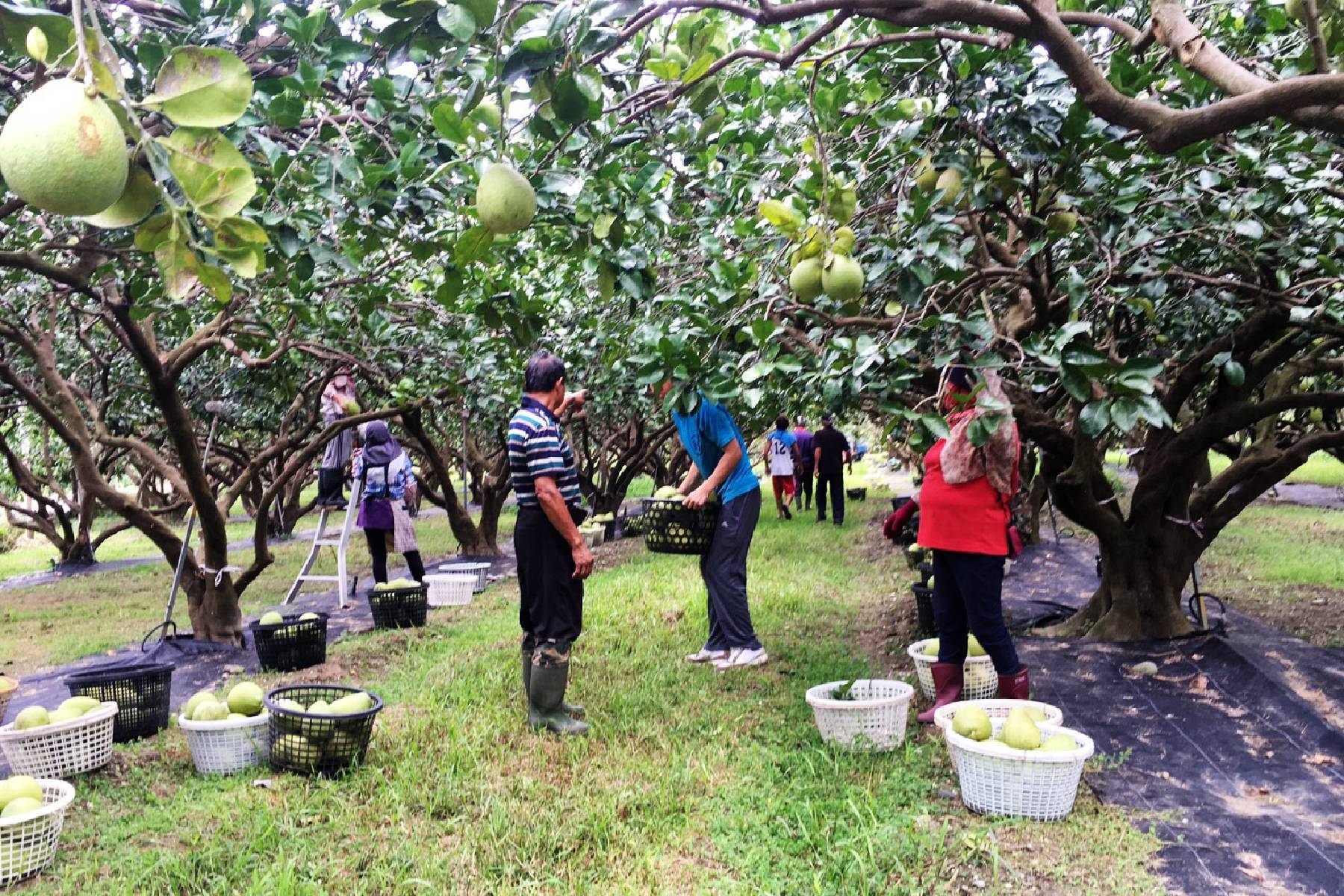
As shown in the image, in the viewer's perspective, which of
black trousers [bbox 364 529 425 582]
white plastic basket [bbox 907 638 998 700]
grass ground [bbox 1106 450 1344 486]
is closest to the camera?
white plastic basket [bbox 907 638 998 700]

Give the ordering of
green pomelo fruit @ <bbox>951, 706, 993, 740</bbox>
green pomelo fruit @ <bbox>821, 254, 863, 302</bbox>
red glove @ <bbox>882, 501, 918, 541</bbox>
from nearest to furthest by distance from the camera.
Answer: green pomelo fruit @ <bbox>821, 254, 863, 302</bbox>, green pomelo fruit @ <bbox>951, 706, 993, 740</bbox>, red glove @ <bbox>882, 501, 918, 541</bbox>

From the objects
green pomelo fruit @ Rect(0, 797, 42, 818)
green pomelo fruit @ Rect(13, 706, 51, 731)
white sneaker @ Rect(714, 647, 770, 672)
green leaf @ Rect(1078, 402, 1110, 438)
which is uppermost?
green leaf @ Rect(1078, 402, 1110, 438)

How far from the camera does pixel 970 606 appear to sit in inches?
154

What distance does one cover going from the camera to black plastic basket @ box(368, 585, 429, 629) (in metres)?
6.94

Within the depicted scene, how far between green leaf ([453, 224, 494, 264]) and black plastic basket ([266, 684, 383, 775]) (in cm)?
230

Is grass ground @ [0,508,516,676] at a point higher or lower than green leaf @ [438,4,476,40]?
lower

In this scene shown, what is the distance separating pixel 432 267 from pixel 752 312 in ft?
13.6

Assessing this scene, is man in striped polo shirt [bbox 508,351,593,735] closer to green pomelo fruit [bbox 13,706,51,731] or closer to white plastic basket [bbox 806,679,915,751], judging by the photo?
white plastic basket [bbox 806,679,915,751]

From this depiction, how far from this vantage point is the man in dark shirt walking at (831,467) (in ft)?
44.8

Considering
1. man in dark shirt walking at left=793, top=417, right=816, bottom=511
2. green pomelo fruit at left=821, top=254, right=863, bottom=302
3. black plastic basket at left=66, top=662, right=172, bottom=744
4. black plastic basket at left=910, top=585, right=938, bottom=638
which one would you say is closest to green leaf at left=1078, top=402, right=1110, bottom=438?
green pomelo fruit at left=821, top=254, right=863, bottom=302

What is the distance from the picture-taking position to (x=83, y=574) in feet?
42.6

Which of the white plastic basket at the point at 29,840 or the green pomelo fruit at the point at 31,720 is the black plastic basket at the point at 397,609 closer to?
the green pomelo fruit at the point at 31,720

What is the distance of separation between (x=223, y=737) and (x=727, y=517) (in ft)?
8.77

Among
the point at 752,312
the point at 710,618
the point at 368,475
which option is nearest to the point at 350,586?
the point at 368,475
